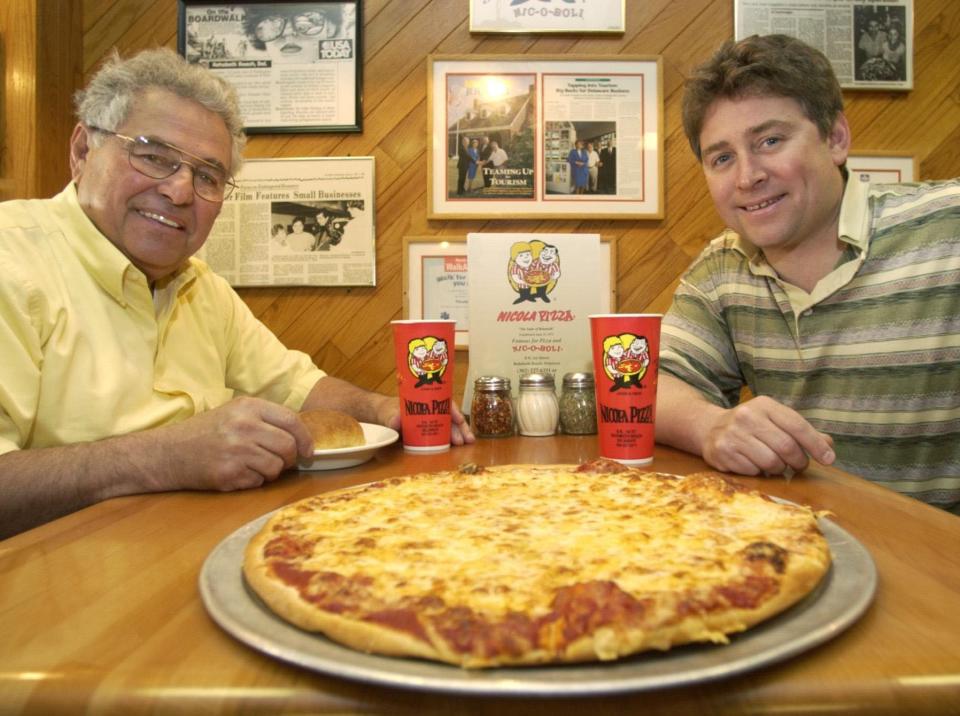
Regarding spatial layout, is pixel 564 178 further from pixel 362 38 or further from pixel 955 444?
pixel 955 444

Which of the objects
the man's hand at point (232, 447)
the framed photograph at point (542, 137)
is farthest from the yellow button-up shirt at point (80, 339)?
the framed photograph at point (542, 137)

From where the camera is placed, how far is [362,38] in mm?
2133

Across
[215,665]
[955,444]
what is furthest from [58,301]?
[955,444]

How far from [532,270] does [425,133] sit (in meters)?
0.89

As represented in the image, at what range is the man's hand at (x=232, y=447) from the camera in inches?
36.3

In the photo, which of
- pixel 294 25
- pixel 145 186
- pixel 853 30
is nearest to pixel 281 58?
pixel 294 25

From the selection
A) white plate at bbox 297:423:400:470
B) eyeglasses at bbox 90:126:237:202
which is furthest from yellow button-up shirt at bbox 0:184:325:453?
white plate at bbox 297:423:400:470

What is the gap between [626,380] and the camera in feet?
3.34

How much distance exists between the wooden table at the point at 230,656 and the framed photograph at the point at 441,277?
58.7 inches

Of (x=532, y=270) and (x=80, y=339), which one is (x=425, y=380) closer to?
(x=532, y=270)

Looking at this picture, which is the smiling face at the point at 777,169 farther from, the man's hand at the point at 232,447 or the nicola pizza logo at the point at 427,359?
the man's hand at the point at 232,447

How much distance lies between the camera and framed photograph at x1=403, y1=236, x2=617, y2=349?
2125 millimetres

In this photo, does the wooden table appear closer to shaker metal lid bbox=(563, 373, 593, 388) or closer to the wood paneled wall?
shaker metal lid bbox=(563, 373, 593, 388)

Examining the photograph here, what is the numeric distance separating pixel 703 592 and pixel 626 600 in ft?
0.19
